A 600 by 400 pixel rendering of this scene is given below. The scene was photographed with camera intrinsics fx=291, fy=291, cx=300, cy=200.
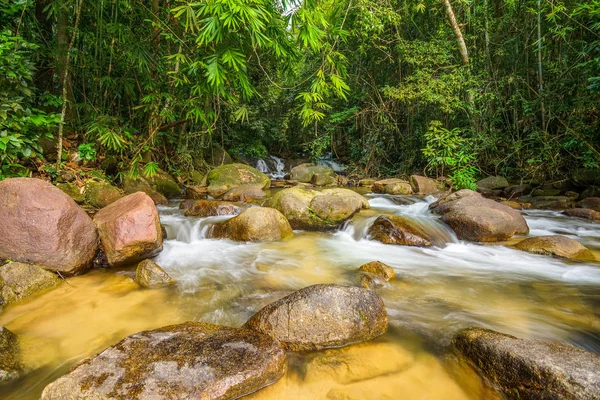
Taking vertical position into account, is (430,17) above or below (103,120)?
above

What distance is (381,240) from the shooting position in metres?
4.59

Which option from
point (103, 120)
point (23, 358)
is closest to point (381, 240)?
point (23, 358)

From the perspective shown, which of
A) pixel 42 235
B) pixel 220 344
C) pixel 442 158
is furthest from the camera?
pixel 442 158

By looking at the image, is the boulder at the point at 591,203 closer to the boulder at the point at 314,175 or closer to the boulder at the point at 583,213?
the boulder at the point at 583,213

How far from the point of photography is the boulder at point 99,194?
5.20 meters

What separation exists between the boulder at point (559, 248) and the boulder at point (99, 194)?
22.3 ft

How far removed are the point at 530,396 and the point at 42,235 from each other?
3970 millimetres

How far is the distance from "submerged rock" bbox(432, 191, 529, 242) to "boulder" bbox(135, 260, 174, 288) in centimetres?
434

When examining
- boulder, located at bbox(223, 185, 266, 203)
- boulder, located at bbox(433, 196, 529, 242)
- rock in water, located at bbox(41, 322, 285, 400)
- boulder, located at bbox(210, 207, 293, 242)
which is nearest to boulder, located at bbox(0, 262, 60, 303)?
rock in water, located at bbox(41, 322, 285, 400)

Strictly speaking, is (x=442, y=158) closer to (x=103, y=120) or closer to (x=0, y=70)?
(x=103, y=120)

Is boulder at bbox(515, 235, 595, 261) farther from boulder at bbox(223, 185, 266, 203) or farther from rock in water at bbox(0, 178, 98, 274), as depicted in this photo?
rock in water at bbox(0, 178, 98, 274)

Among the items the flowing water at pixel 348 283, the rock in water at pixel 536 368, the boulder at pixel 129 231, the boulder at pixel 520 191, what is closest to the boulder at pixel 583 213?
the flowing water at pixel 348 283

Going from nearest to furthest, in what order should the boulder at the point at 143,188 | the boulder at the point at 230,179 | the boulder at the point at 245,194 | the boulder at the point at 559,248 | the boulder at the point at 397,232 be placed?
the boulder at the point at 559,248
the boulder at the point at 397,232
the boulder at the point at 143,188
the boulder at the point at 245,194
the boulder at the point at 230,179

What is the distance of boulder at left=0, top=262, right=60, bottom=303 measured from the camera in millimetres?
2516
